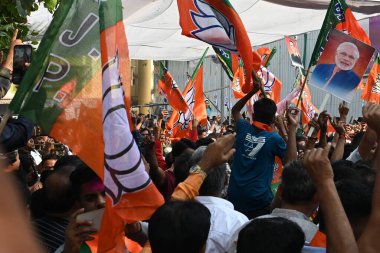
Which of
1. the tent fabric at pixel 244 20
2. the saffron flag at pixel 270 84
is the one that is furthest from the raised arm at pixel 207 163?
the saffron flag at pixel 270 84

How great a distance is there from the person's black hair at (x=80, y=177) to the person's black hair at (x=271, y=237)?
2.90 feet

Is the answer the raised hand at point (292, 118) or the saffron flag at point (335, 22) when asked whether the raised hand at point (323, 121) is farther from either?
the saffron flag at point (335, 22)

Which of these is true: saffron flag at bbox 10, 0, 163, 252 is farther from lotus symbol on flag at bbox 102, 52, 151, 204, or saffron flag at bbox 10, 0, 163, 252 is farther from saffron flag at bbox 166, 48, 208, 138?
saffron flag at bbox 166, 48, 208, 138

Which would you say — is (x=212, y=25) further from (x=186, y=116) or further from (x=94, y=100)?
(x=186, y=116)

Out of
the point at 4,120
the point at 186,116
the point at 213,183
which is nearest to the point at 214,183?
the point at 213,183

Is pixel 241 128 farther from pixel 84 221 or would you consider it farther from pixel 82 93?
pixel 84 221

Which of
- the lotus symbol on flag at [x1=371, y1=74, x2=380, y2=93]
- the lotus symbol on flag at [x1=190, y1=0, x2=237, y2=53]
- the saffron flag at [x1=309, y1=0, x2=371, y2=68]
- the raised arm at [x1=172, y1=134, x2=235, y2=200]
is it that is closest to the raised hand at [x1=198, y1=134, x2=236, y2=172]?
the raised arm at [x1=172, y1=134, x2=235, y2=200]

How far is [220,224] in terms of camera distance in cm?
312

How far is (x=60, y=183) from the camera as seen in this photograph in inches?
117

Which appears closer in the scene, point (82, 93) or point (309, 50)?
point (82, 93)

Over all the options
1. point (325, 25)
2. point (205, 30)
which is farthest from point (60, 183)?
point (325, 25)

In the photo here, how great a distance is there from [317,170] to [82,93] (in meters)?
1.15

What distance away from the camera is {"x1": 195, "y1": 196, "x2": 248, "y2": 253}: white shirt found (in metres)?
3.04

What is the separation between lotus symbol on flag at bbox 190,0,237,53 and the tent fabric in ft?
10.3
